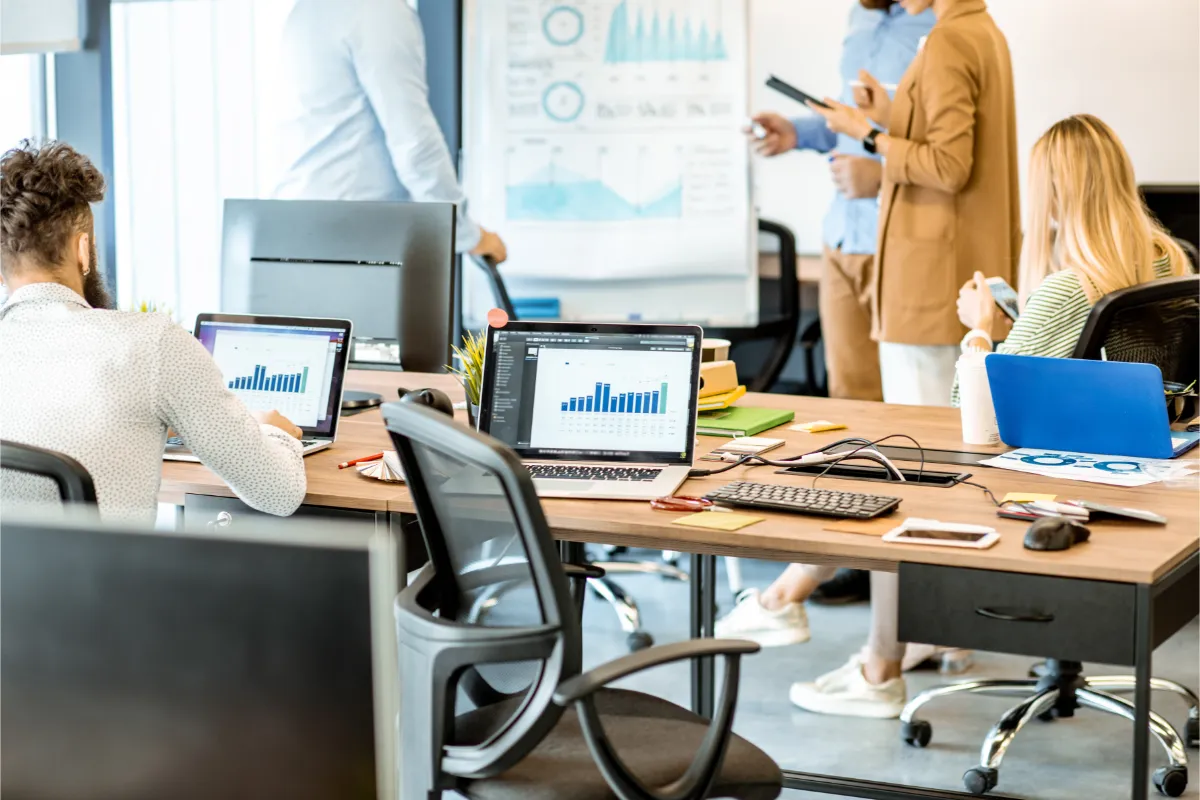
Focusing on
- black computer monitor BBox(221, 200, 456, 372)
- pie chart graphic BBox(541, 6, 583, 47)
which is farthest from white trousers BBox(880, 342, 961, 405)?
pie chart graphic BBox(541, 6, 583, 47)

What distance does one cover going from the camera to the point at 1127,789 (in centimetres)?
283

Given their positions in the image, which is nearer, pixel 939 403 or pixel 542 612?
pixel 542 612

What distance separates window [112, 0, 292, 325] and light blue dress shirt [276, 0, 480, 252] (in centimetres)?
54

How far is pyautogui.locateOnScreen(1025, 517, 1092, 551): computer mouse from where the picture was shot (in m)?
1.93

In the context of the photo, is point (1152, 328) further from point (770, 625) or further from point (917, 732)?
point (770, 625)

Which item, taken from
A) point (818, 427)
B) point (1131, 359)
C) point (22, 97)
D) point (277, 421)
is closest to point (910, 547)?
point (818, 427)

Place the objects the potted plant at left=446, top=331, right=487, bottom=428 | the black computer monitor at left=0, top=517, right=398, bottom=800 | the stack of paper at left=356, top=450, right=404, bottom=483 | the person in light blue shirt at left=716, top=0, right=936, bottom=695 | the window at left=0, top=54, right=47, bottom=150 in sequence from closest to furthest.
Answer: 1. the black computer monitor at left=0, top=517, right=398, bottom=800
2. the stack of paper at left=356, top=450, right=404, bottom=483
3. the potted plant at left=446, top=331, right=487, bottom=428
4. the window at left=0, top=54, right=47, bottom=150
5. the person in light blue shirt at left=716, top=0, right=936, bottom=695

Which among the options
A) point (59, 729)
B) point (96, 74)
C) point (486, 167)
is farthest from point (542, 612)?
point (486, 167)

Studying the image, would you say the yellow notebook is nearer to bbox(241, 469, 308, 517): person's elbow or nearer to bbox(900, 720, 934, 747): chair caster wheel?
bbox(900, 720, 934, 747): chair caster wheel

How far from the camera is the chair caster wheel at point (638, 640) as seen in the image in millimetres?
3633

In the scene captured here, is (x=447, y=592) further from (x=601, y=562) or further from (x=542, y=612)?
(x=601, y=562)

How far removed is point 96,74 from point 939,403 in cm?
247

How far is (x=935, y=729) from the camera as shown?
3127 millimetres

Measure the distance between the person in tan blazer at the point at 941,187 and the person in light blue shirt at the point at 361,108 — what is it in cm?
114
